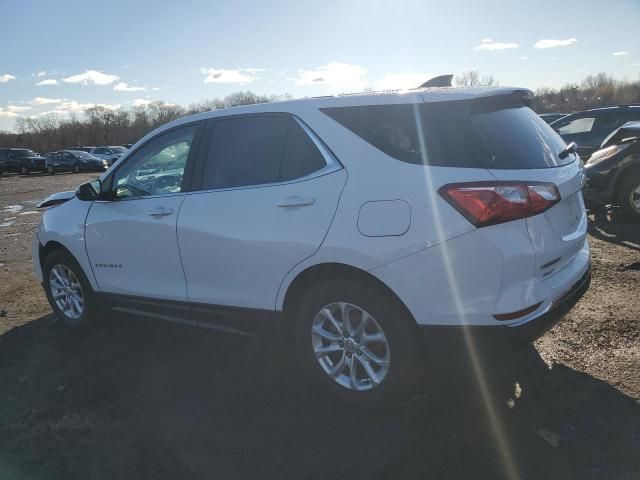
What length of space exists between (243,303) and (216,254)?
37cm

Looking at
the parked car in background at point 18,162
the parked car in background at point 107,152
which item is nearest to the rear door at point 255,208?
the parked car in background at point 107,152

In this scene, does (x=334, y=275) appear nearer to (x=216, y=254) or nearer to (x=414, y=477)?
(x=216, y=254)

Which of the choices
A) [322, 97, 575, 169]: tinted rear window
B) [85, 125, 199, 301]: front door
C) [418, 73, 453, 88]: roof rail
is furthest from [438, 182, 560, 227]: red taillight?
[85, 125, 199, 301]: front door

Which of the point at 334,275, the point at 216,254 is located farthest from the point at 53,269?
the point at 334,275

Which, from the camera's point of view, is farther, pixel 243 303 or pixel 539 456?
pixel 243 303

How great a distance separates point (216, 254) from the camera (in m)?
3.44

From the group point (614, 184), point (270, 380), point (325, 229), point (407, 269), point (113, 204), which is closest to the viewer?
point (407, 269)

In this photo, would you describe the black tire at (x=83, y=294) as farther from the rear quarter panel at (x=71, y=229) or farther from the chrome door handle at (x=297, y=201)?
the chrome door handle at (x=297, y=201)

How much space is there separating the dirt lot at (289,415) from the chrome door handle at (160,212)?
3.82 feet

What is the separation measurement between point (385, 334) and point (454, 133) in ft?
3.76

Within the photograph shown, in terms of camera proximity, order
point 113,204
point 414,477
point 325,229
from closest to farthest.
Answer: point 414,477
point 325,229
point 113,204

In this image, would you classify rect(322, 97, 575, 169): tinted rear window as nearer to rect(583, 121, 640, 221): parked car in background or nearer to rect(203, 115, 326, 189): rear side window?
rect(203, 115, 326, 189): rear side window

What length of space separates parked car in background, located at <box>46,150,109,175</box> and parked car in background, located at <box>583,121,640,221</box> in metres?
33.4

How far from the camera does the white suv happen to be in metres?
2.60
